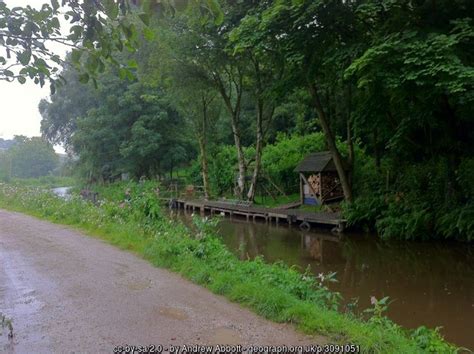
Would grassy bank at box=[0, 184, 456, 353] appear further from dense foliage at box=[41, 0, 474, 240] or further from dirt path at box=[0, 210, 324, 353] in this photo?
dense foliage at box=[41, 0, 474, 240]

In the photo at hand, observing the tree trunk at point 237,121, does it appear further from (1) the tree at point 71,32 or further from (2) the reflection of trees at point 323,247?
(1) the tree at point 71,32

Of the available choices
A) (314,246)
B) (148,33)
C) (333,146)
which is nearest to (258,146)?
(333,146)

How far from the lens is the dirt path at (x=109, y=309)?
4.70 meters

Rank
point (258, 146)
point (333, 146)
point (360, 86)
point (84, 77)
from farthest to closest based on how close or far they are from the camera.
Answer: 1. point (258, 146)
2. point (333, 146)
3. point (360, 86)
4. point (84, 77)

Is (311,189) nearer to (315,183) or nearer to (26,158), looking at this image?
(315,183)

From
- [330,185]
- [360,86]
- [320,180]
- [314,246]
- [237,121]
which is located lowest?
[314,246]

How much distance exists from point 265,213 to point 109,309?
17.8 metres

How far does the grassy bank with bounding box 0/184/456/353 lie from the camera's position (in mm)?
4961

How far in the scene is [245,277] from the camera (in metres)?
6.96

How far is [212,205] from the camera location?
28000 mm

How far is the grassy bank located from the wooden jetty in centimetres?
669

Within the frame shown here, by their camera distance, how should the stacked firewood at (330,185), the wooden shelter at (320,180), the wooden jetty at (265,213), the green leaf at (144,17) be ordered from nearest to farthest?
the green leaf at (144,17) → the wooden jetty at (265,213) → the wooden shelter at (320,180) → the stacked firewood at (330,185)

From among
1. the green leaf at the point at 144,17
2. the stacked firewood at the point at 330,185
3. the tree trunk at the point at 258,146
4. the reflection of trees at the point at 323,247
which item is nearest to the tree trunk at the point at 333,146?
the stacked firewood at the point at 330,185

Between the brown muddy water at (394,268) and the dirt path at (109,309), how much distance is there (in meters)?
3.36
